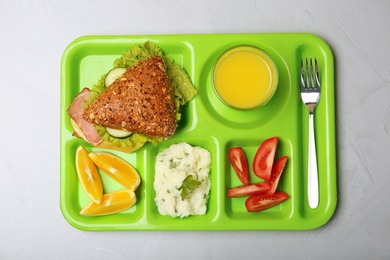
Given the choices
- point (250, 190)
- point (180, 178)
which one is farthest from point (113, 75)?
point (250, 190)

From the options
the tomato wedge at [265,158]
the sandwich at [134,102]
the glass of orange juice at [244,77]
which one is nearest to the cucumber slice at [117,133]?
the sandwich at [134,102]

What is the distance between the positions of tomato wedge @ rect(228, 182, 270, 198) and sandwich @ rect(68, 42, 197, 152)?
40cm

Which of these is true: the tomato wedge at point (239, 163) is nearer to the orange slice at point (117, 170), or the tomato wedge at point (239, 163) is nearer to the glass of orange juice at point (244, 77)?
the glass of orange juice at point (244, 77)

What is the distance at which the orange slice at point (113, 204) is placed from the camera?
7.18 ft

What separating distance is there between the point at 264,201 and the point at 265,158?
0.20m

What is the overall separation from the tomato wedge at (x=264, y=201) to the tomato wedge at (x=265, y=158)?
0.08m

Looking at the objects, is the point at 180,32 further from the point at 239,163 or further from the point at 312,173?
the point at 312,173

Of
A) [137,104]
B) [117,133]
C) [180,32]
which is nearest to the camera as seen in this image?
[137,104]

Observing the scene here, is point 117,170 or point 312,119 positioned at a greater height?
point 312,119

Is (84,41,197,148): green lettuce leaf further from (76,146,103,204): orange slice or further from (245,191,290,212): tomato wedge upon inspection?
(245,191,290,212): tomato wedge

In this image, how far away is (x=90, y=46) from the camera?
7.34 feet

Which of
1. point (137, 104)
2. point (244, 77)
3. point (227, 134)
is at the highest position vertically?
point (244, 77)

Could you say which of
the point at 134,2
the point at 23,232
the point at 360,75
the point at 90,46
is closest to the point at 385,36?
the point at 360,75

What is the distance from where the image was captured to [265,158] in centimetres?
217
